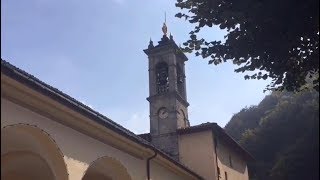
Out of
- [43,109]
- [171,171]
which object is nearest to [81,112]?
[43,109]

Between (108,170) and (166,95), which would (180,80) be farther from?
(108,170)

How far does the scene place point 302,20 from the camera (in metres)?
6.00

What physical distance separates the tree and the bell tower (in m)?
12.7

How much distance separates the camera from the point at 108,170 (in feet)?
36.4

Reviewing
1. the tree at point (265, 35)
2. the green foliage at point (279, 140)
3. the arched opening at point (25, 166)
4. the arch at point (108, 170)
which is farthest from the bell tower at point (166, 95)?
the green foliage at point (279, 140)

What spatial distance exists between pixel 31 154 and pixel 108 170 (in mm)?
2516

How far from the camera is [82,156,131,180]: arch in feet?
34.8

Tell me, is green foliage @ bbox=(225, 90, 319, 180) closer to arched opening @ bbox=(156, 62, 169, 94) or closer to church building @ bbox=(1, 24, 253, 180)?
arched opening @ bbox=(156, 62, 169, 94)

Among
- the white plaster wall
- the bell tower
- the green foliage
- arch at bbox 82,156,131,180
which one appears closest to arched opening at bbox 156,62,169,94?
the bell tower

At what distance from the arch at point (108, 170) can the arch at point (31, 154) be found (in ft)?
4.93

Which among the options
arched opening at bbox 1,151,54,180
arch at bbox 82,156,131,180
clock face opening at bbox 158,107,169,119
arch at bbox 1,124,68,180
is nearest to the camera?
arch at bbox 1,124,68,180

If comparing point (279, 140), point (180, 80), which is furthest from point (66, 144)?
point (279, 140)

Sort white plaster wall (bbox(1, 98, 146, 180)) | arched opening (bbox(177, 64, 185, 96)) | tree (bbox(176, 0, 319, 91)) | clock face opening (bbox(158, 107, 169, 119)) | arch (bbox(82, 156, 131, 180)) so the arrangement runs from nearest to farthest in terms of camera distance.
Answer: tree (bbox(176, 0, 319, 91)) < white plaster wall (bbox(1, 98, 146, 180)) < arch (bbox(82, 156, 131, 180)) < clock face opening (bbox(158, 107, 169, 119)) < arched opening (bbox(177, 64, 185, 96))

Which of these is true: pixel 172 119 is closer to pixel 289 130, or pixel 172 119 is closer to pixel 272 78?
Answer: pixel 272 78
